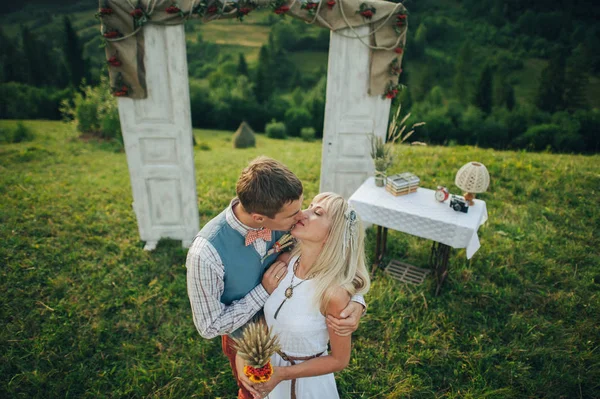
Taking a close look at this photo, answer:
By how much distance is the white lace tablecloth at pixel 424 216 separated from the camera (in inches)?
161

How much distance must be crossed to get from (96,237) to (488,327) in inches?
213

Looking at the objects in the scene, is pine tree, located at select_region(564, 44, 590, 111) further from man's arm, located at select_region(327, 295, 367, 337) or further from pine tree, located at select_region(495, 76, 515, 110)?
man's arm, located at select_region(327, 295, 367, 337)

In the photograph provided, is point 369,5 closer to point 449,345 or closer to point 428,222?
point 428,222

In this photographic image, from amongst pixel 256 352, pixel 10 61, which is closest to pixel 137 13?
pixel 256 352

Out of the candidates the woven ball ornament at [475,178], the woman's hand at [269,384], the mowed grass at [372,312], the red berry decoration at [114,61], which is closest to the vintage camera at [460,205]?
the woven ball ornament at [475,178]

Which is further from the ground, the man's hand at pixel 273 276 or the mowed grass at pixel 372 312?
the man's hand at pixel 273 276

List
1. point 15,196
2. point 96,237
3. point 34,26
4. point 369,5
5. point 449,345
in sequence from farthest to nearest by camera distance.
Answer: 1. point 34,26
2. point 15,196
3. point 96,237
4. point 369,5
5. point 449,345

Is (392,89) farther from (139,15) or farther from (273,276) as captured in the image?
(273,276)

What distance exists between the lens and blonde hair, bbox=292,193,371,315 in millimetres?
2080

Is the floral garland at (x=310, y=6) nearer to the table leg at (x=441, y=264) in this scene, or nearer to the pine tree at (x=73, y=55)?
the table leg at (x=441, y=264)

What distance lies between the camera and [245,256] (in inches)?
86.7

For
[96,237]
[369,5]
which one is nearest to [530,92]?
[369,5]

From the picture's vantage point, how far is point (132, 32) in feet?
14.4

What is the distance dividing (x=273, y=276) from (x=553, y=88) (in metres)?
35.4
